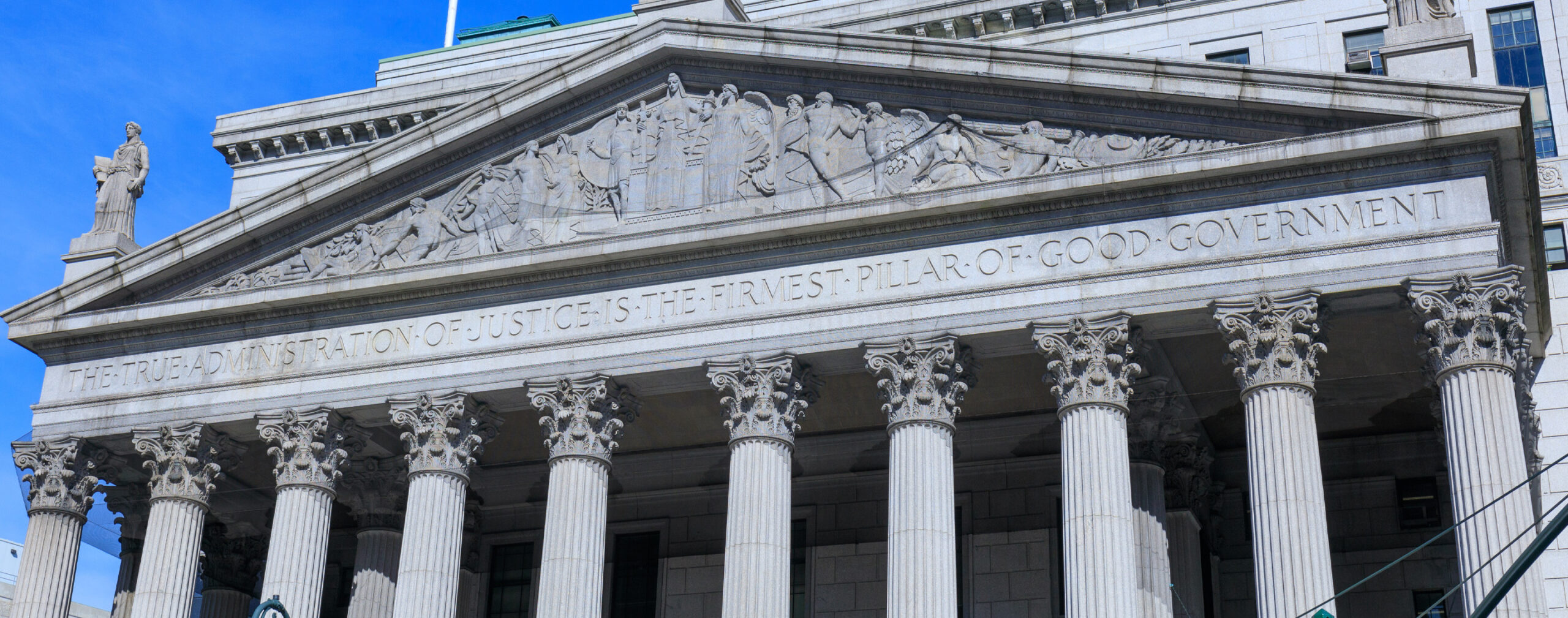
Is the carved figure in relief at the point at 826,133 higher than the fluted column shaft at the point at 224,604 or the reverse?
higher

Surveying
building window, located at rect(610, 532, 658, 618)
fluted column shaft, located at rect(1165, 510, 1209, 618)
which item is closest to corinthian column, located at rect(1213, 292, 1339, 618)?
fluted column shaft, located at rect(1165, 510, 1209, 618)

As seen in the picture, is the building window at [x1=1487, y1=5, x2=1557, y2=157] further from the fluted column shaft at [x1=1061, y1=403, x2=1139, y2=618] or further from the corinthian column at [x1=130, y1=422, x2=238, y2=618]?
the corinthian column at [x1=130, y1=422, x2=238, y2=618]

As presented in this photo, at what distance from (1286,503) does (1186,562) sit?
7013 mm

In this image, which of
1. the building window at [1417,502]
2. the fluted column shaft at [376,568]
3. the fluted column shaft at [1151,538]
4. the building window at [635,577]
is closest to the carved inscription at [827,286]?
the fluted column shaft at [376,568]

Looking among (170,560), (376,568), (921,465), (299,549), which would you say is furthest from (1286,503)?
(170,560)

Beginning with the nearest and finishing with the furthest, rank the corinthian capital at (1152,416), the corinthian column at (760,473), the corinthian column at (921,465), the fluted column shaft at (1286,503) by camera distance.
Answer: the fluted column shaft at (1286,503) < the corinthian column at (921,465) < the corinthian column at (760,473) < the corinthian capital at (1152,416)

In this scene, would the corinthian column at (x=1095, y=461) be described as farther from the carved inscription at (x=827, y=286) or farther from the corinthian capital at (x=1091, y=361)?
the carved inscription at (x=827, y=286)

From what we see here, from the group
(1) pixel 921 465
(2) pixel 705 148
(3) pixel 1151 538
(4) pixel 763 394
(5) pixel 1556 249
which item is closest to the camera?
(1) pixel 921 465

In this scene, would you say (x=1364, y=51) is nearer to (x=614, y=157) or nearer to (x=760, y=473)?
(x=614, y=157)

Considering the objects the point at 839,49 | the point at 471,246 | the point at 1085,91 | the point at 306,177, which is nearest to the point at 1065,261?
the point at 1085,91

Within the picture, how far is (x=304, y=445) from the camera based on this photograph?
32.7 m

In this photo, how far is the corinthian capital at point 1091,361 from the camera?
2788cm

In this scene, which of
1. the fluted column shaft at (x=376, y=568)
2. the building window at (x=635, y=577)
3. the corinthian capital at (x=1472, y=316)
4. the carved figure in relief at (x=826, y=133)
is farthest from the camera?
the building window at (x=635, y=577)

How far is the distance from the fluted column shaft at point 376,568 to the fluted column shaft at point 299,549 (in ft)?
10.1
